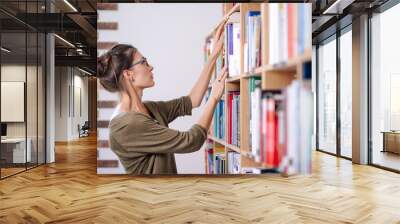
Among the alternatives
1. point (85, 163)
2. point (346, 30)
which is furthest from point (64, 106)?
point (346, 30)

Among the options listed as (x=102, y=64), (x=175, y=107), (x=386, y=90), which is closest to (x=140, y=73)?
(x=175, y=107)

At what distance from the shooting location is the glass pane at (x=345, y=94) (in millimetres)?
8352

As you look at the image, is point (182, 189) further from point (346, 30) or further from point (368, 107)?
point (346, 30)

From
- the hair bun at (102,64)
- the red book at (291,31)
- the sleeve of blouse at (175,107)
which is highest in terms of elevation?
the hair bun at (102,64)

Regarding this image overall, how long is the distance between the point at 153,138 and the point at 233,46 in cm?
249

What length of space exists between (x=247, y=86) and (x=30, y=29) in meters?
6.47

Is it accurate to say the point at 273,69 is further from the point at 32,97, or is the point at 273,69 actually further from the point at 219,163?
the point at 32,97

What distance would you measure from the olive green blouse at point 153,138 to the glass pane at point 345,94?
4.79 meters

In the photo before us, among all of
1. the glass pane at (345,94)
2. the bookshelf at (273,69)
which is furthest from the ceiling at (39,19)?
the bookshelf at (273,69)

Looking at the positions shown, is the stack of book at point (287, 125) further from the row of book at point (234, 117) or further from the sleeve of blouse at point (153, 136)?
the sleeve of blouse at point (153, 136)

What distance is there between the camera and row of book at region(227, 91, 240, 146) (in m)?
1.60

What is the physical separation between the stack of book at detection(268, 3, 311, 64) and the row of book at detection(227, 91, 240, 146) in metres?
0.52

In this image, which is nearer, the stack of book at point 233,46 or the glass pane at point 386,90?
the stack of book at point 233,46

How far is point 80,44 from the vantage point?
1168 cm
